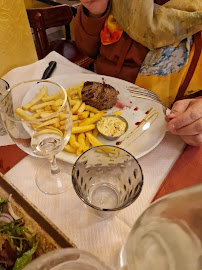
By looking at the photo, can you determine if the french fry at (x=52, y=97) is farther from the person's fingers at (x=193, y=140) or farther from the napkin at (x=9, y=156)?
the person's fingers at (x=193, y=140)

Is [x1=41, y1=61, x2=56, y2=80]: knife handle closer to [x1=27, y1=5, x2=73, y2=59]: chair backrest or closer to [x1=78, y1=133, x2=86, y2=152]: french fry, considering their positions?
[x1=78, y1=133, x2=86, y2=152]: french fry

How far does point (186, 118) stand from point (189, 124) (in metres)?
0.02

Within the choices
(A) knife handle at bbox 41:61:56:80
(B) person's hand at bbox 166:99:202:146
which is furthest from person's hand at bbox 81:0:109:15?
(B) person's hand at bbox 166:99:202:146

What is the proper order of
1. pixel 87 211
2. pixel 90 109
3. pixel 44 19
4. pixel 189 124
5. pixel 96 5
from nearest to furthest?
pixel 87 211, pixel 189 124, pixel 90 109, pixel 96 5, pixel 44 19

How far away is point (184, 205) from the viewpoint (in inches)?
11.1

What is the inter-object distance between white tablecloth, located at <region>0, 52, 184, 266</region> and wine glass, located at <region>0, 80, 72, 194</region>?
0.09 ft

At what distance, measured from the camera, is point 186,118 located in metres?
0.68

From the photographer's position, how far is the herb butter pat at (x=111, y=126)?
0.75 m

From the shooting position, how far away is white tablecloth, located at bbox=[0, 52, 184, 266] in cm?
53

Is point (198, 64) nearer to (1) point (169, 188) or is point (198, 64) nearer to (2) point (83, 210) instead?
(1) point (169, 188)

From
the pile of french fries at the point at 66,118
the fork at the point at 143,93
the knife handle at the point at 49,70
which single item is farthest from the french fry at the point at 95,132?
the knife handle at the point at 49,70

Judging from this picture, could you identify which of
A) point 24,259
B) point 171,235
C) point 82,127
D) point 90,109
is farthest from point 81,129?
point 171,235

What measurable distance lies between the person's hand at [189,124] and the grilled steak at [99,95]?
0.73ft

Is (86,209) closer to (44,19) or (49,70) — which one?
(49,70)
